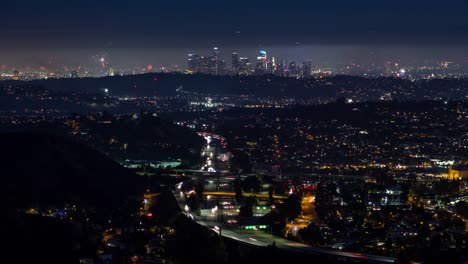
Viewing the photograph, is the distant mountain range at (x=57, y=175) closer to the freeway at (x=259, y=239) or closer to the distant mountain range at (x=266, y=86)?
the freeway at (x=259, y=239)

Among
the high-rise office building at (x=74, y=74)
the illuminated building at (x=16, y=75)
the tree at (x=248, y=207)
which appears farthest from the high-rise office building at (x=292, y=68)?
the tree at (x=248, y=207)

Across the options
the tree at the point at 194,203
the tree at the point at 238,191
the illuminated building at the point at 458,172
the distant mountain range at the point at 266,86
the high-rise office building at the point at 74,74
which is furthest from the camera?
the high-rise office building at the point at 74,74

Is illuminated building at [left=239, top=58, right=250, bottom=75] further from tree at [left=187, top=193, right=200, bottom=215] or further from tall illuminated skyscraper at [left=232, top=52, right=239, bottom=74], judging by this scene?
tree at [left=187, top=193, right=200, bottom=215]

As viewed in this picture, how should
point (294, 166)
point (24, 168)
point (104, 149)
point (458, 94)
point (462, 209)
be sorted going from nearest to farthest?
1. point (462, 209)
2. point (24, 168)
3. point (294, 166)
4. point (104, 149)
5. point (458, 94)

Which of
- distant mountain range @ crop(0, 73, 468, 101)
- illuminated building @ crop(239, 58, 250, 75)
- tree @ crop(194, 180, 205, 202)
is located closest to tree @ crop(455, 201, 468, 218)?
tree @ crop(194, 180, 205, 202)

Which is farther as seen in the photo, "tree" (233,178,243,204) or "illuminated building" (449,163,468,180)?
"illuminated building" (449,163,468,180)

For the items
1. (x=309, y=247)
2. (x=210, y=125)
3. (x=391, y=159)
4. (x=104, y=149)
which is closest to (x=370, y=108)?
(x=210, y=125)

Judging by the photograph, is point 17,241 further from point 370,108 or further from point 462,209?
point 370,108

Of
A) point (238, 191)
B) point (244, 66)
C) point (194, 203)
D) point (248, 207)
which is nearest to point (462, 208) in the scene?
point (248, 207)
